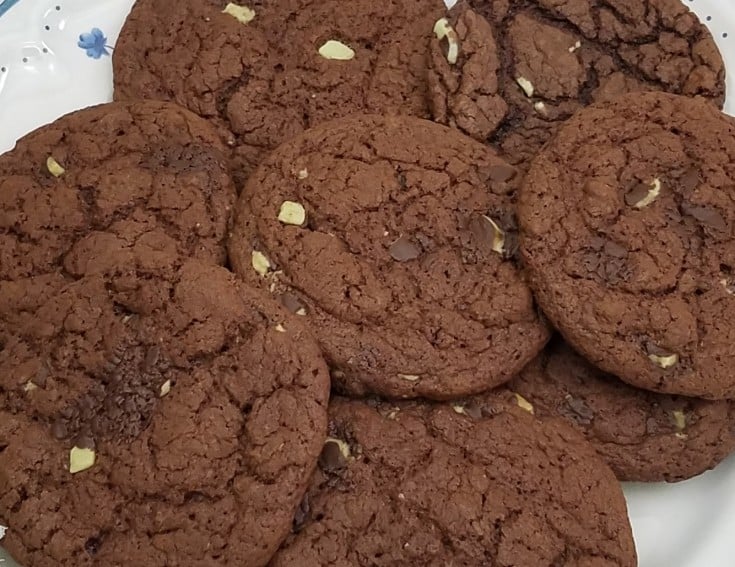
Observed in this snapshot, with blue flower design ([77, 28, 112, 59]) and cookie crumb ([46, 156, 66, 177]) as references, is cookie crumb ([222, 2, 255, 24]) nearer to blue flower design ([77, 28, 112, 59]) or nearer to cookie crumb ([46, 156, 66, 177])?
blue flower design ([77, 28, 112, 59])

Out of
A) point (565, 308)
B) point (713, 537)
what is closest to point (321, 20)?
point (565, 308)

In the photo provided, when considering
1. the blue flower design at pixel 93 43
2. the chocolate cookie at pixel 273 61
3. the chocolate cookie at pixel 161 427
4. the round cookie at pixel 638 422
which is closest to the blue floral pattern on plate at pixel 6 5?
the blue flower design at pixel 93 43

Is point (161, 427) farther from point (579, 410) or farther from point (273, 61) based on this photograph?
point (273, 61)

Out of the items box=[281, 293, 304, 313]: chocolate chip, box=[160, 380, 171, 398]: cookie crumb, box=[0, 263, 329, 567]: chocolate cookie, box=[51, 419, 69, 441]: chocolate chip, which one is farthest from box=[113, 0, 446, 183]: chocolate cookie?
box=[51, 419, 69, 441]: chocolate chip

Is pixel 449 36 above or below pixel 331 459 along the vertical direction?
above

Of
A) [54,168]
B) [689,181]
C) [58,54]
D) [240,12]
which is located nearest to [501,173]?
[689,181]

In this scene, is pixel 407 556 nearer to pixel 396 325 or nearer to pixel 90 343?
pixel 396 325
